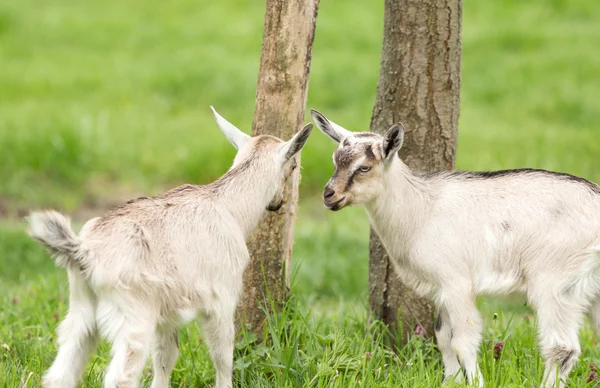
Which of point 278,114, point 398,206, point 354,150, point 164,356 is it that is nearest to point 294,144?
point 354,150

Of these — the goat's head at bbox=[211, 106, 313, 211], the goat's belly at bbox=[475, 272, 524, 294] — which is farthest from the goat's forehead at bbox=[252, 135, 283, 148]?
the goat's belly at bbox=[475, 272, 524, 294]

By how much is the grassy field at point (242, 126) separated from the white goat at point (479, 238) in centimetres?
27

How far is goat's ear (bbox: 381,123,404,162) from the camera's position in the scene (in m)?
5.01

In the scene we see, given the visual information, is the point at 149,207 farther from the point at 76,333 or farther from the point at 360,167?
the point at 360,167

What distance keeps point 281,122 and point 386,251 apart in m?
1.02

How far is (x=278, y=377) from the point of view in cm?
503

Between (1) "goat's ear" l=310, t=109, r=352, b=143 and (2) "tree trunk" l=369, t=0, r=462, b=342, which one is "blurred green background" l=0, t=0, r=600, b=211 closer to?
(2) "tree trunk" l=369, t=0, r=462, b=342

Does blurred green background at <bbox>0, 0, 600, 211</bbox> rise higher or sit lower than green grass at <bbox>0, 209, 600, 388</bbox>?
higher

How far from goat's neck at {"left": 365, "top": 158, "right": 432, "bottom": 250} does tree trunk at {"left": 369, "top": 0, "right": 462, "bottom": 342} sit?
0.49m

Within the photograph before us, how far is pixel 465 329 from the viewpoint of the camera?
5.02 m

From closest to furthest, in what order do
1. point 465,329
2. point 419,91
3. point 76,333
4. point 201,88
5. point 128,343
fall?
point 128,343 → point 76,333 → point 465,329 → point 419,91 → point 201,88

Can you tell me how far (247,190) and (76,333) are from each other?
4.06 feet

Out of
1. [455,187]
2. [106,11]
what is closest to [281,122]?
[455,187]

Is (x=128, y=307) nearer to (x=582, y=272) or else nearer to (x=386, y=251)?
(x=386, y=251)
